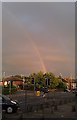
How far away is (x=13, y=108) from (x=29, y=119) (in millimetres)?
5607

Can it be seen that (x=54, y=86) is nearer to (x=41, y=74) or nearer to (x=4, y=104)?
(x=41, y=74)

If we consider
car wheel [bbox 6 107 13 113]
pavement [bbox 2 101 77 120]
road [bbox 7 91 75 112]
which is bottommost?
pavement [bbox 2 101 77 120]

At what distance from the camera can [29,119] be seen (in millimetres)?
19469

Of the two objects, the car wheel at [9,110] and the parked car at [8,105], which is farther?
the parked car at [8,105]

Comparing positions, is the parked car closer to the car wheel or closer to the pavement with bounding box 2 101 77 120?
the car wheel

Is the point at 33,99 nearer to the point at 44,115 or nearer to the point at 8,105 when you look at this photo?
the point at 8,105

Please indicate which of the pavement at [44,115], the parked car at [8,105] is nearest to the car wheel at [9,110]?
the parked car at [8,105]

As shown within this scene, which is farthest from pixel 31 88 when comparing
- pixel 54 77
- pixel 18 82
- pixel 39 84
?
pixel 18 82

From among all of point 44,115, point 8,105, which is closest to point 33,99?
point 8,105

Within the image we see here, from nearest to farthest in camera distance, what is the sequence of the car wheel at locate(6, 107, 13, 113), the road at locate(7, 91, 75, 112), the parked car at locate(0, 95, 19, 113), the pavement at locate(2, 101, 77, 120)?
the pavement at locate(2, 101, 77, 120) < the car wheel at locate(6, 107, 13, 113) < the parked car at locate(0, 95, 19, 113) < the road at locate(7, 91, 75, 112)

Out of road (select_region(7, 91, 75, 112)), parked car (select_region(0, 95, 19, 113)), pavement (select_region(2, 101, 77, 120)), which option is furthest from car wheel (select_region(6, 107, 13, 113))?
road (select_region(7, 91, 75, 112))

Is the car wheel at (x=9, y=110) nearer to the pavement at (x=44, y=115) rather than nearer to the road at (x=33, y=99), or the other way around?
the pavement at (x=44, y=115)

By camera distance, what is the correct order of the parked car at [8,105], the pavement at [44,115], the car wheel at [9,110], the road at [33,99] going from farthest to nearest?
1. the road at [33,99]
2. the parked car at [8,105]
3. the car wheel at [9,110]
4. the pavement at [44,115]

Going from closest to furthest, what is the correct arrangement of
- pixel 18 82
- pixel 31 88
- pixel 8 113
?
pixel 8 113
pixel 31 88
pixel 18 82
